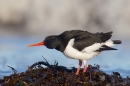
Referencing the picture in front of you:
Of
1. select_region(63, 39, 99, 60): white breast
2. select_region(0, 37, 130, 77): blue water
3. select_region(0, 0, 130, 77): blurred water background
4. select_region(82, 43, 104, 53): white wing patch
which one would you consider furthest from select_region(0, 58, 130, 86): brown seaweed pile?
select_region(0, 0, 130, 77): blurred water background

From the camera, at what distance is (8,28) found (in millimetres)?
16406

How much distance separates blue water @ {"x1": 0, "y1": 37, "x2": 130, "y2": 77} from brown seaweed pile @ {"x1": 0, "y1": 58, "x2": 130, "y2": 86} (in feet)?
6.28

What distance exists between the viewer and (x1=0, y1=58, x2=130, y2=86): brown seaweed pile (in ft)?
20.3

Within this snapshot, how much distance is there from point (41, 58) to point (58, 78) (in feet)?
15.8

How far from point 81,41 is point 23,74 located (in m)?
1.69

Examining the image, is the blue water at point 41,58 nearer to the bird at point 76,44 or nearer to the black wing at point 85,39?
the bird at point 76,44

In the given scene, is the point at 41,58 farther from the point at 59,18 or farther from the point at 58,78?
the point at 59,18

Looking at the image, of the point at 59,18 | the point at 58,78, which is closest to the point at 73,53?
the point at 58,78

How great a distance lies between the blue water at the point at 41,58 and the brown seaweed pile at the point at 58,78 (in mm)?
1914

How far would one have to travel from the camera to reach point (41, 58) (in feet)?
36.4

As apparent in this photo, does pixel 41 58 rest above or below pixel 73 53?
above

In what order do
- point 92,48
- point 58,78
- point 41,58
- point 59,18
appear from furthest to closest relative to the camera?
1. point 59,18
2. point 41,58
3. point 92,48
4. point 58,78

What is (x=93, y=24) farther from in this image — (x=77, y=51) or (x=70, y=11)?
(x=77, y=51)

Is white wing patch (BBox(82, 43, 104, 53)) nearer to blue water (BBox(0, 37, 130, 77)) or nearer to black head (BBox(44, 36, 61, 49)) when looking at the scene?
black head (BBox(44, 36, 61, 49))
